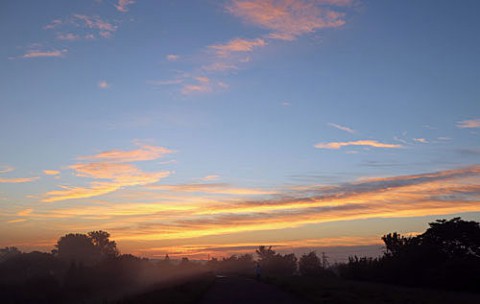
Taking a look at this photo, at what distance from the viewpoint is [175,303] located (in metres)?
24.0

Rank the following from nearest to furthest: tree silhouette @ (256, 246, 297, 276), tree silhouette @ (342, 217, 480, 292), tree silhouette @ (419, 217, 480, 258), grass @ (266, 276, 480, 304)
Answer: grass @ (266, 276, 480, 304) < tree silhouette @ (342, 217, 480, 292) < tree silhouette @ (419, 217, 480, 258) < tree silhouette @ (256, 246, 297, 276)

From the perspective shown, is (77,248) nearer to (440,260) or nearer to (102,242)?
(102,242)

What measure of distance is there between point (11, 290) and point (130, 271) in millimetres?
40894

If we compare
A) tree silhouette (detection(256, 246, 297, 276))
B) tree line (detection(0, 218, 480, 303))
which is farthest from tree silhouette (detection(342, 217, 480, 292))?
tree silhouette (detection(256, 246, 297, 276))

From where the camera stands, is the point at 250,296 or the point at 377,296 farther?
the point at 250,296

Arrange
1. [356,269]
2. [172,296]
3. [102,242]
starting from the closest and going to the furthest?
[172,296] < [356,269] < [102,242]

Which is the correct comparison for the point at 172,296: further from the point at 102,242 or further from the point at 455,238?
the point at 102,242

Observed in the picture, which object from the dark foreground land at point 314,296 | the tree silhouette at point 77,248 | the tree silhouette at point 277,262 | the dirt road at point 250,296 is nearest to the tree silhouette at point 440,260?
the dark foreground land at point 314,296

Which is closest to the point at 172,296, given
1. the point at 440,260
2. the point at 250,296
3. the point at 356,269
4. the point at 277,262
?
the point at 250,296

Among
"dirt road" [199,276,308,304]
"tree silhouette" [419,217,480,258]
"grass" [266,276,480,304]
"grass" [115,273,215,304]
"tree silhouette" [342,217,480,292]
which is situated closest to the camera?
"grass" [266,276,480,304]

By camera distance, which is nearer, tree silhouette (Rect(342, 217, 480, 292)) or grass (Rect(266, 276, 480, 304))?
grass (Rect(266, 276, 480, 304))

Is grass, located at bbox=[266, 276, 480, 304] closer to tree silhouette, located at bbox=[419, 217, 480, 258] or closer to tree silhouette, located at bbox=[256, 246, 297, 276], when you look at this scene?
tree silhouette, located at bbox=[419, 217, 480, 258]

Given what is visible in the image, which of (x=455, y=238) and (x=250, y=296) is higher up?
(x=455, y=238)

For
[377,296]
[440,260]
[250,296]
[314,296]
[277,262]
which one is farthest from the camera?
[277,262]
